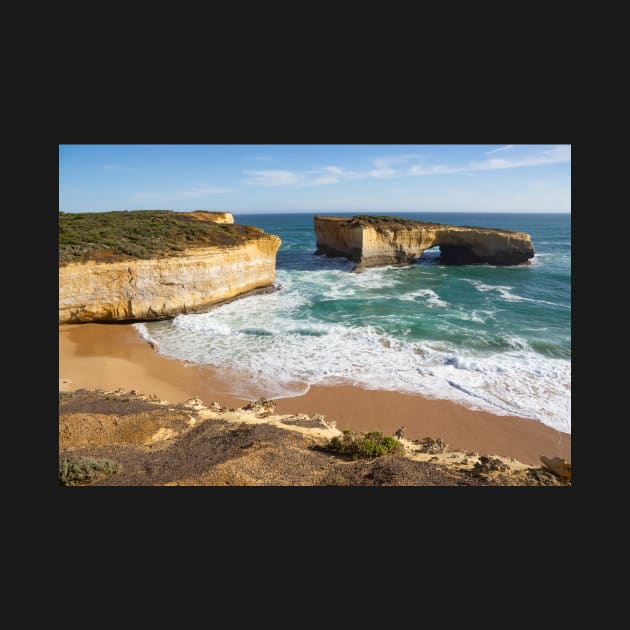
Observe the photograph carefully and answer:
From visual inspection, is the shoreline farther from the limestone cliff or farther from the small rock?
the limestone cliff

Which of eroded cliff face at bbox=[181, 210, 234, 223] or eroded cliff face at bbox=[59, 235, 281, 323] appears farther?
eroded cliff face at bbox=[181, 210, 234, 223]

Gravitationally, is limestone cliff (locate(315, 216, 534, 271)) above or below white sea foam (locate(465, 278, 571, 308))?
above

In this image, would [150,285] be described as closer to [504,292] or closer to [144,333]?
[144,333]

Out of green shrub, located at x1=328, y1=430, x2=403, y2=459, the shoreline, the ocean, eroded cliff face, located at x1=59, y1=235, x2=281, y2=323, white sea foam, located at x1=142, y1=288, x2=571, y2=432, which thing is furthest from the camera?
eroded cliff face, located at x1=59, y1=235, x2=281, y2=323

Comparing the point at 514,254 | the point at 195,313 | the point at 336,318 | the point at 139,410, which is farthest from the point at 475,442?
the point at 514,254

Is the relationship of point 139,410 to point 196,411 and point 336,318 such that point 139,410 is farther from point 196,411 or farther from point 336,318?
point 336,318

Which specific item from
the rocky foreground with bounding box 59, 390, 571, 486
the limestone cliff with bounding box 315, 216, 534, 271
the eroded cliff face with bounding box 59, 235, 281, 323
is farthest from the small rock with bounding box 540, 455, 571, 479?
the limestone cliff with bounding box 315, 216, 534, 271

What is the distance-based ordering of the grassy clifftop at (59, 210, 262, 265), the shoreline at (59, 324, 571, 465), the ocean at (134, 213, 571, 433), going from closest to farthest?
1. the shoreline at (59, 324, 571, 465)
2. the ocean at (134, 213, 571, 433)
3. the grassy clifftop at (59, 210, 262, 265)
